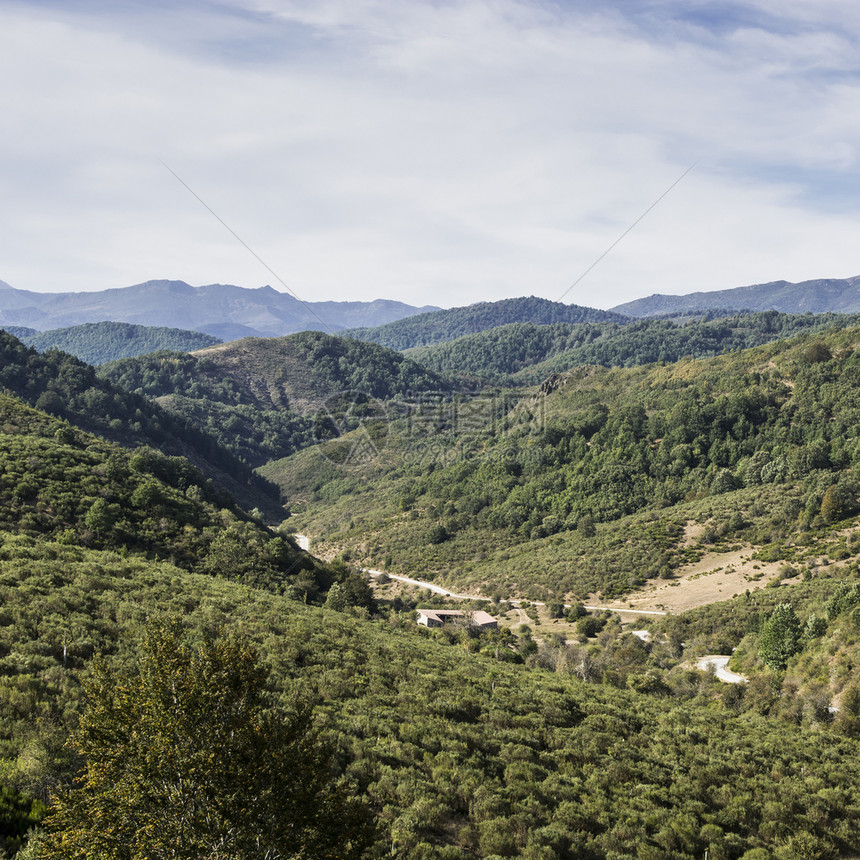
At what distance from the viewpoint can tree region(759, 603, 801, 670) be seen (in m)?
29.8

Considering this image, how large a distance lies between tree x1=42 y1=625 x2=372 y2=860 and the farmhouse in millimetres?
37816

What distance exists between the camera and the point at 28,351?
366 feet

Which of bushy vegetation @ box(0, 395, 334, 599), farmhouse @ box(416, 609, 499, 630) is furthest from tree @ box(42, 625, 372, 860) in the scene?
farmhouse @ box(416, 609, 499, 630)

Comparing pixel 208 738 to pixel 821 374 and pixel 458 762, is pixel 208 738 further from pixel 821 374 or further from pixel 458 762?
pixel 821 374

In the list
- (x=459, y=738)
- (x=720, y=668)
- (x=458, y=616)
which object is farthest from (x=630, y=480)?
(x=459, y=738)

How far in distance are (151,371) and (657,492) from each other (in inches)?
6907

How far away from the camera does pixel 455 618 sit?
47469mm

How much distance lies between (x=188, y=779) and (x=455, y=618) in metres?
42.5

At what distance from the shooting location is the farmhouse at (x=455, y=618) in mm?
45031

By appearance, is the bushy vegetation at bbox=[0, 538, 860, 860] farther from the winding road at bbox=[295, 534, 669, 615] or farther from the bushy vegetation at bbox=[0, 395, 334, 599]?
the winding road at bbox=[295, 534, 669, 615]

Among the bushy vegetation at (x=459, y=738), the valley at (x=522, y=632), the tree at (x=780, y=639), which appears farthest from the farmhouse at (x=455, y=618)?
the bushy vegetation at (x=459, y=738)

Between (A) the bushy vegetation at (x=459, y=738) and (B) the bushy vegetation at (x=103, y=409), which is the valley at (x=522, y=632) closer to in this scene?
(A) the bushy vegetation at (x=459, y=738)

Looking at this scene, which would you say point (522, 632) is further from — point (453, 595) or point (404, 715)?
point (404, 715)

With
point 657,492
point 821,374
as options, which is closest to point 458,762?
point 657,492
